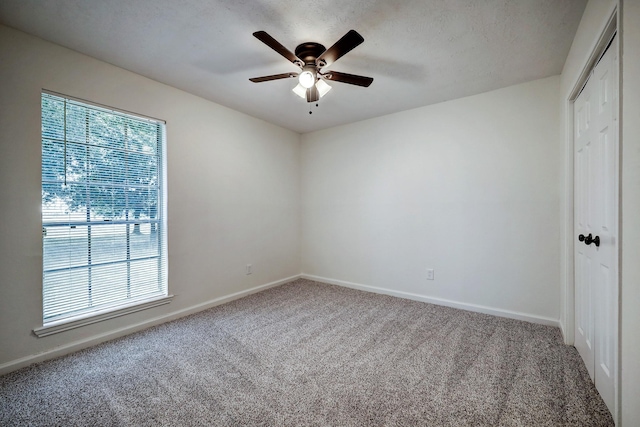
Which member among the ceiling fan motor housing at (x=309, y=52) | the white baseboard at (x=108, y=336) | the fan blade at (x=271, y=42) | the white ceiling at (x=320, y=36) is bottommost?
the white baseboard at (x=108, y=336)

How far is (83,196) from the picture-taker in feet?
7.71

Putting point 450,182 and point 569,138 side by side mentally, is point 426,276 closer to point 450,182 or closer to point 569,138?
point 450,182

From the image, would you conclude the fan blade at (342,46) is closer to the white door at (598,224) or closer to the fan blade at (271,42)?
the fan blade at (271,42)

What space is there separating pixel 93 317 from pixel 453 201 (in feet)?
12.6

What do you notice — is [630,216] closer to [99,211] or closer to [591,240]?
[591,240]

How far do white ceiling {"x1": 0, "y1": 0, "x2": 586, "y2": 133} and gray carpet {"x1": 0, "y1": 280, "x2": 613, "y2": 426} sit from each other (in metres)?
2.48

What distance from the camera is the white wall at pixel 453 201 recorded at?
2.74 meters

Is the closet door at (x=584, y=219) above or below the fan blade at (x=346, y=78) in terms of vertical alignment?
below

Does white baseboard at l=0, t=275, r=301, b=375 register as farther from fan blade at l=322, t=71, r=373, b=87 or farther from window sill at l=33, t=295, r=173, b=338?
fan blade at l=322, t=71, r=373, b=87

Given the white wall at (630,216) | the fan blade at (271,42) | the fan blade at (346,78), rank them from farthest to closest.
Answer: the fan blade at (346,78)
the fan blade at (271,42)
the white wall at (630,216)

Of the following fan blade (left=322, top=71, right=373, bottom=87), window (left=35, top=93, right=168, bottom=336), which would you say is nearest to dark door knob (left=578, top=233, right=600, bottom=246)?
fan blade (left=322, top=71, right=373, bottom=87)

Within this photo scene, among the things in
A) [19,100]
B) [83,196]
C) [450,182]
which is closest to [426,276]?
[450,182]

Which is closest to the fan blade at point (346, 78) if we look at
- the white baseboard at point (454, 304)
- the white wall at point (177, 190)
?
the white wall at point (177, 190)

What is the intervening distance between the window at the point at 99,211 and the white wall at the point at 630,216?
3411mm
